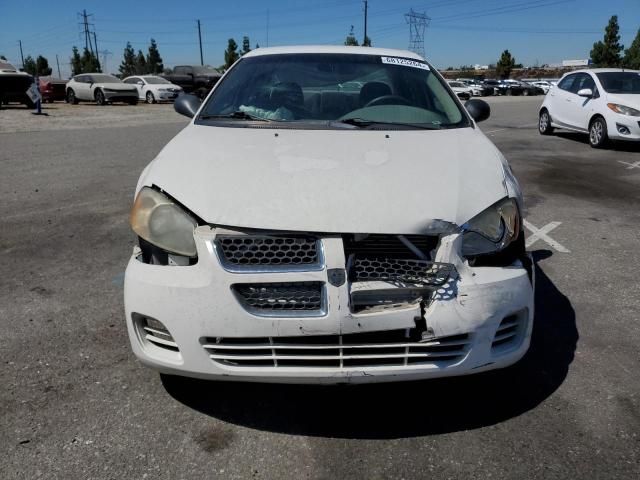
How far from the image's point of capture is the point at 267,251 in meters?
2.21

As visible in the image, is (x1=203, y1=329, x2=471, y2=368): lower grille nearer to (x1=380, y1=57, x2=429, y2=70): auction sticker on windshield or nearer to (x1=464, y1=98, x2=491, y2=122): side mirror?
(x1=464, y1=98, x2=491, y2=122): side mirror

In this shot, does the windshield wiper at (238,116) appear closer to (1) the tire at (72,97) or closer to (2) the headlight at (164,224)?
(2) the headlight at (164,224)

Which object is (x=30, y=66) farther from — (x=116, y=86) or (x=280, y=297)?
(x=280, y=297)

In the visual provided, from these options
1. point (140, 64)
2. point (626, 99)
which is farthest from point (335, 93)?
point (140, 64)

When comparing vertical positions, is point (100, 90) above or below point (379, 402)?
above

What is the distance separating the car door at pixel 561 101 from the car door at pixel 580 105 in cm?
9

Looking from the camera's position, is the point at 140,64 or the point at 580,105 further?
the point at 140,64

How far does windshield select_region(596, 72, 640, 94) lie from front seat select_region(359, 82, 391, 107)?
8821mm

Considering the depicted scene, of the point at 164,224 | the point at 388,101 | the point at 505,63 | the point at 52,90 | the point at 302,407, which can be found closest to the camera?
the point at 164,224

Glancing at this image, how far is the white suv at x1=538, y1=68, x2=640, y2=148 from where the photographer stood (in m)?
10.3

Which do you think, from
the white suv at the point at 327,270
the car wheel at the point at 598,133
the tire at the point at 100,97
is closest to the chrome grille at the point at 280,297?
the white suv at the point at 327,270

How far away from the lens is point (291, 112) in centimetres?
354

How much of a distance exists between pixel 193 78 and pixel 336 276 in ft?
102

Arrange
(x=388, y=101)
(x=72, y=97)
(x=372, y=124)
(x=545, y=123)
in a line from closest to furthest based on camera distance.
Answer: (x=372, y=124)
(x=388, y=101)
(x=545, y=123)
(x=72, y=97)
